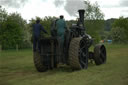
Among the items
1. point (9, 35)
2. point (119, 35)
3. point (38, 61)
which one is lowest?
point (38, 61)

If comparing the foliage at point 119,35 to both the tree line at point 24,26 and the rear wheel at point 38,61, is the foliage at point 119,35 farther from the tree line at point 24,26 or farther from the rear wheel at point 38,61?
the rear wheel at point 38,61

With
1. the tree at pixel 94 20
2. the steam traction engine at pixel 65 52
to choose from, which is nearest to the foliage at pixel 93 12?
the tree at pixel 94 20

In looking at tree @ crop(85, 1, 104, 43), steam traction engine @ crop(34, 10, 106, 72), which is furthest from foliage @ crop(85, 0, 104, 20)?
steam traction engine @ crop(34, 10, 106, 72)

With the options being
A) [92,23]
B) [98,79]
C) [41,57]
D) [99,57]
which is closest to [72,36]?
[41,57]

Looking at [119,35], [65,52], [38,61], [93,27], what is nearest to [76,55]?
[65,52]

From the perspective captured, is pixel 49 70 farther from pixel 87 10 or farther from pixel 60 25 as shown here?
pixel 87 10

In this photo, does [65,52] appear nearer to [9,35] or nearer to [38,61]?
[38,61]

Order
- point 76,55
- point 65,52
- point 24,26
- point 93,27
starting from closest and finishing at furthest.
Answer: point 76,55, point 65,52, point 93,27, point 24,26

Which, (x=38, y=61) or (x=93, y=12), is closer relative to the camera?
(x=38, y=61)

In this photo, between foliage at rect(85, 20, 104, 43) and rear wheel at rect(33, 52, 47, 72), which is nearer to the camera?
rear wheel at rect(33, 52, 47, 72)

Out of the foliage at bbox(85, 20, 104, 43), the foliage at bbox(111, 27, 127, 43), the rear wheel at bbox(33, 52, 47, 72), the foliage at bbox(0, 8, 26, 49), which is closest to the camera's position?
the rear wheel at bbox(33, 52, 47, 72)

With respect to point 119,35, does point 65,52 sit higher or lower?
lower

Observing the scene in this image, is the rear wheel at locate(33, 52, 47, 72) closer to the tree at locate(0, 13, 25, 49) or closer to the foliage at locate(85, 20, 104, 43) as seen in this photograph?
the tree at locate(0, 13, 25, 49)

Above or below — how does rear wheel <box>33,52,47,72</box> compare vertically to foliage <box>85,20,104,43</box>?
below
